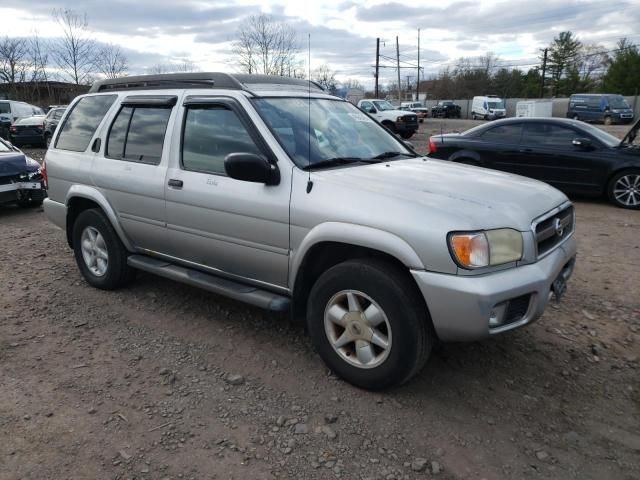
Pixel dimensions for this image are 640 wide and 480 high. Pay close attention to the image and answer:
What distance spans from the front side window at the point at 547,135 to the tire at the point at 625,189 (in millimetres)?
932

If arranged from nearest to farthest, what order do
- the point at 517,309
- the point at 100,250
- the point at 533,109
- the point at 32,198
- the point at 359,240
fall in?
1. the point at 517,309
2. the point at 359,240
3. the point at 100,250
4. the point at 32,198
5. the point at 533,109

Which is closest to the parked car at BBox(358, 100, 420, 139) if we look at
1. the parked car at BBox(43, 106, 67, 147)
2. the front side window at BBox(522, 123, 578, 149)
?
the parked car at BBox(43, 106, 67, 147)

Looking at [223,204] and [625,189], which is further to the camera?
[625,189]

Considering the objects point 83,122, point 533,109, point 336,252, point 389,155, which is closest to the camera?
→ point 336,252

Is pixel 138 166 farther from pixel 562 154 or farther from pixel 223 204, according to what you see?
pixel 562 154

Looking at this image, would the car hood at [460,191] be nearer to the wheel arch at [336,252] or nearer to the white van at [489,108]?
the wheel arch at [336,252]

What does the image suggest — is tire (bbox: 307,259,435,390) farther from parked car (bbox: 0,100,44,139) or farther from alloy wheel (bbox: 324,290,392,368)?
parked car (bbox: 0,100,44,139)

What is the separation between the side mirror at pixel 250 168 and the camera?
10.8 ft

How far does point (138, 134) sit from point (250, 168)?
166 cm

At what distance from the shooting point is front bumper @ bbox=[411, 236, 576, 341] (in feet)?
9.12

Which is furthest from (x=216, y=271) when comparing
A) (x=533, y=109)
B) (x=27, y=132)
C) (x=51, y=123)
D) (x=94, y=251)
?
(x=533, y=109)

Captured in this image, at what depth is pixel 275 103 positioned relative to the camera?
12.7 feet

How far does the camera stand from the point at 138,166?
4.40 metres

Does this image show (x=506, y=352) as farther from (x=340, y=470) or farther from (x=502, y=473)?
(x=340, y=470)
